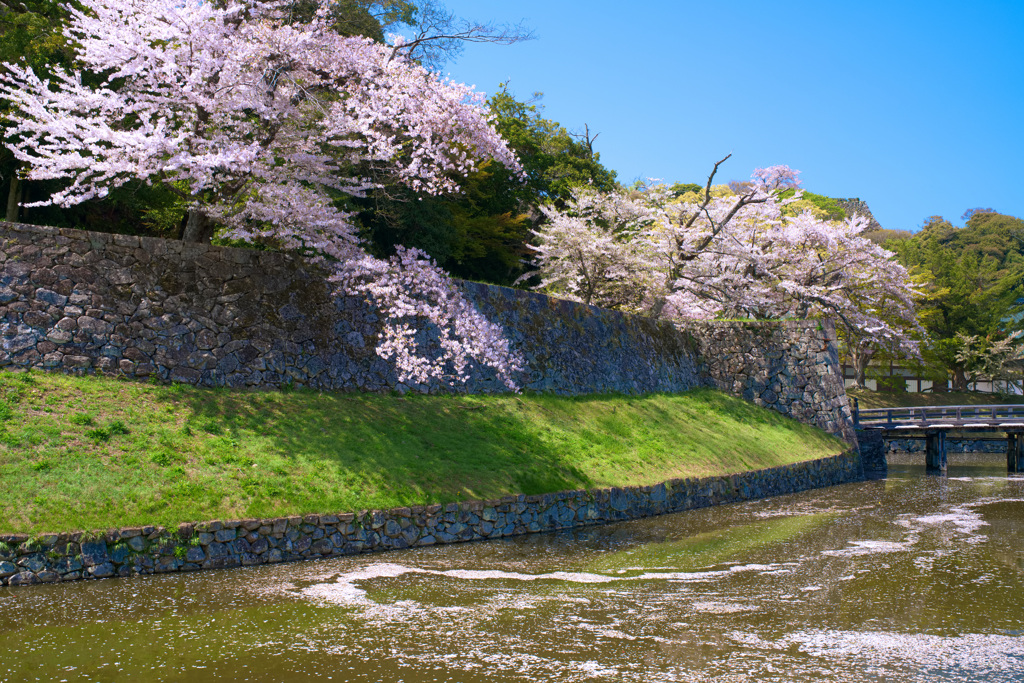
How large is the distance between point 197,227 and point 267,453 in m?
5.63

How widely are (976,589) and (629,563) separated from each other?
4601 millimetres

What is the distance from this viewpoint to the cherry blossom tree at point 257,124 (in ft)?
44.6

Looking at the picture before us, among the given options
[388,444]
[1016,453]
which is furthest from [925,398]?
[388,444]

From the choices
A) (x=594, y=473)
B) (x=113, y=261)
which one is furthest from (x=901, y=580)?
(x=113, y=261)

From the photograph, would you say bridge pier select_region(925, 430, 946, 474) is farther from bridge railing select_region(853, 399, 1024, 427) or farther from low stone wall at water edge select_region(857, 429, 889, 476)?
low stone wall at water edge select_region(857, 429, 889, 476)

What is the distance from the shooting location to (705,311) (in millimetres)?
32344

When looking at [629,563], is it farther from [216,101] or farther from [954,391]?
[954,391]

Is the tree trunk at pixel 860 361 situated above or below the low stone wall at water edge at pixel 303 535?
above

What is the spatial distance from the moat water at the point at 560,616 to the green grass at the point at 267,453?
1.14 m

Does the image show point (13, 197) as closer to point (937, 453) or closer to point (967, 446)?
point (937, 453)

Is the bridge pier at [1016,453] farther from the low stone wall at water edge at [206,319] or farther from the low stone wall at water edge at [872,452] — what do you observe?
the low stone wall at water edge at [206,319]

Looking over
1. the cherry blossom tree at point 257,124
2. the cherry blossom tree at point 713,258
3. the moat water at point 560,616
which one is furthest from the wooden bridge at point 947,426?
the cherry blossom tree at point 257,124

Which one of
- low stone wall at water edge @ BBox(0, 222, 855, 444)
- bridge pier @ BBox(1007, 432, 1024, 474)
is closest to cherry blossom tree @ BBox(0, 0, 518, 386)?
low stone wall at water edge @ BBox(0, 222, 855, 444)

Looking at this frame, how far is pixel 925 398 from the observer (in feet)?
145
